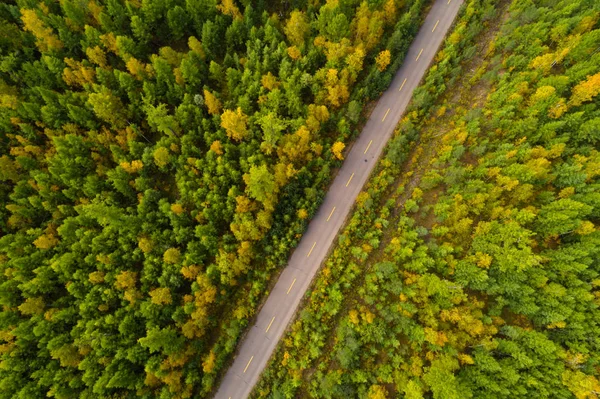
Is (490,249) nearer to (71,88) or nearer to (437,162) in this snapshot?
(437,162)

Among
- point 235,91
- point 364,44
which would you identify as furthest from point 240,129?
point 364,44

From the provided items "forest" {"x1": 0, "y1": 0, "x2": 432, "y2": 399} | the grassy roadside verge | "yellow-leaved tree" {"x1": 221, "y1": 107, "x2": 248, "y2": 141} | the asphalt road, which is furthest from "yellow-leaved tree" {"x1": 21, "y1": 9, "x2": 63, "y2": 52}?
the grassy roadside verge

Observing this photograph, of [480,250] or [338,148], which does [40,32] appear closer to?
[338,148]

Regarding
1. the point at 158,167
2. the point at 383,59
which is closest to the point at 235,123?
the point at 158,167

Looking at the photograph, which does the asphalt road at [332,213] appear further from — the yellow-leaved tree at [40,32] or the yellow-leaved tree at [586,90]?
the yellow-leaved tree at [40,32]

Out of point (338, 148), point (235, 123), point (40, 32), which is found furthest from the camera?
point (40, 32)

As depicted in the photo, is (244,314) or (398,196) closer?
(244,314)
